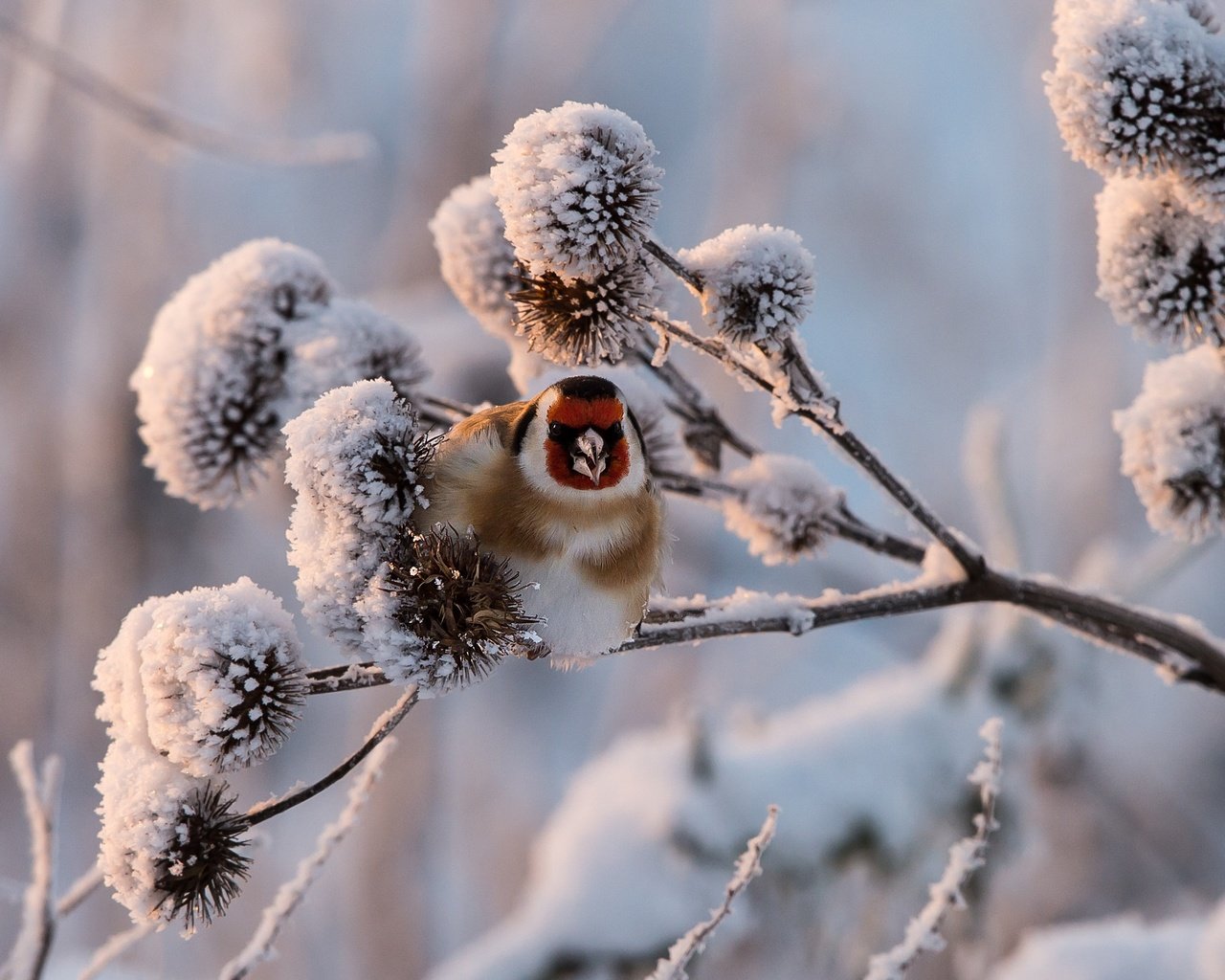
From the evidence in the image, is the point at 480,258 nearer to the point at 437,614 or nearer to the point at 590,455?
the point at 590,455

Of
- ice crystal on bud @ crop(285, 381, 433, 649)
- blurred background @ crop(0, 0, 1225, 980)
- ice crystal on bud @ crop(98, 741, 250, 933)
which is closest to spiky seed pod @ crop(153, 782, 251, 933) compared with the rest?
ice crystal on bud @ crop(98, 741, 250, 933)

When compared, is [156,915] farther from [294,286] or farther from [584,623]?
[294,286]

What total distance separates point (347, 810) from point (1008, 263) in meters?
6.79

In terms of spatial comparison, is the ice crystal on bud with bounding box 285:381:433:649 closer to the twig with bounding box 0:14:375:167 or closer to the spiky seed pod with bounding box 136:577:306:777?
the spiky seed pod with bounding box 136:577:306:777

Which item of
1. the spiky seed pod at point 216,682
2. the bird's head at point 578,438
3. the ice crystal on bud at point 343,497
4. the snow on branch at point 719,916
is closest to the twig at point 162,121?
the bird's head at point 578,438

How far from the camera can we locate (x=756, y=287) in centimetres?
108

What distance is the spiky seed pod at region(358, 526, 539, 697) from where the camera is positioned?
948 millimetres

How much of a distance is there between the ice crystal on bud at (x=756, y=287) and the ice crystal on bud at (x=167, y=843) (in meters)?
0.62

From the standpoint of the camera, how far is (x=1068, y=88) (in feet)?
→ 3.77

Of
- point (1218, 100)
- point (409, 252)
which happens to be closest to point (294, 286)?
point (1218, 100)

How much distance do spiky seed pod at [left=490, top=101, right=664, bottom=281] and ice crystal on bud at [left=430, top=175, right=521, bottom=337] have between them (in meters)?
0.46

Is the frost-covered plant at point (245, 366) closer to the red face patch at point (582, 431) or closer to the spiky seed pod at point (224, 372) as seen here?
the spiky seed pod at point (224, 372)

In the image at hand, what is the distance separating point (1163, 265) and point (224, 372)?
1.11 m

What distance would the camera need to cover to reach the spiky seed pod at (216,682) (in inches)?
36.5
